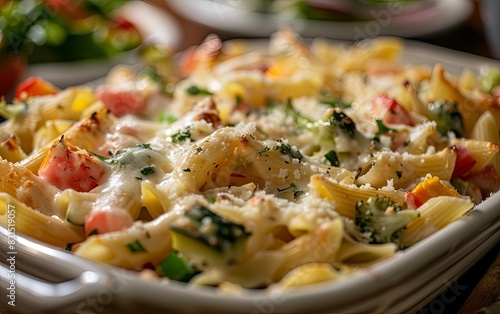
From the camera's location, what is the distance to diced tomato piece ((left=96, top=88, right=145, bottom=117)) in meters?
2.59

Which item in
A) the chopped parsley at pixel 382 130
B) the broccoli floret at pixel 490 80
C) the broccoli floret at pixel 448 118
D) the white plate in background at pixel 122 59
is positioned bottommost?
the white plate in background at pixel 122 59

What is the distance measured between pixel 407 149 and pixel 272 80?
726 mm

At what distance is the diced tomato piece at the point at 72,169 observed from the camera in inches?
71.4

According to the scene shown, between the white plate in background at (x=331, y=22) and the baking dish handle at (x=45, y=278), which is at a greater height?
the baking dish handle at (x=45, y=278)

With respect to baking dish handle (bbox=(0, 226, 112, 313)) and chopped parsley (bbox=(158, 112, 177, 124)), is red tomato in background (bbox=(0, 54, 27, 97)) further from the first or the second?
baking dish handle (bbox=(0, 226, 112, 313))

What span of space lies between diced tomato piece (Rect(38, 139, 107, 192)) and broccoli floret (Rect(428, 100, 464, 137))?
120cm

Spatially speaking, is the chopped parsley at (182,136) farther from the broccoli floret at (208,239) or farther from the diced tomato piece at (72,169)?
the broccoli floret at (208,239)

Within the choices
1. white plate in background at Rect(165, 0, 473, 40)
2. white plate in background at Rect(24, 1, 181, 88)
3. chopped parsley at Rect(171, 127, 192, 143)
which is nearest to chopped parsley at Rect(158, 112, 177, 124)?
chopped parsley at Rect(171, 127, 192, 143)

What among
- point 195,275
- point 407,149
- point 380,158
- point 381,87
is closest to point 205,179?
point 195,275

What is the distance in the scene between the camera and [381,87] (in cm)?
277

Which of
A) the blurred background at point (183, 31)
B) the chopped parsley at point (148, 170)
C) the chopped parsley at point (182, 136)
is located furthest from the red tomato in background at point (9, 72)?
the chopped parsley at point (148, 170)

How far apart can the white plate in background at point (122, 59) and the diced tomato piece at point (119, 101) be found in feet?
3.38

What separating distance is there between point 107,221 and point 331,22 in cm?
309

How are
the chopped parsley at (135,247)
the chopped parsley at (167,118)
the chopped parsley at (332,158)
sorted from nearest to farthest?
the chopped parsley at (135,247)
the chopped parsley at (332,158)
the chopped parsley at (167,118)
